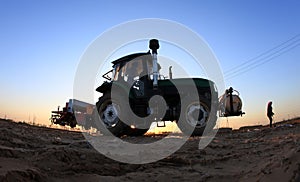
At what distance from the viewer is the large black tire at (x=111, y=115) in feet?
31.1

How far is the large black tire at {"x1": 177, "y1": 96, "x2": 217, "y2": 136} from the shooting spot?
29.3 feet

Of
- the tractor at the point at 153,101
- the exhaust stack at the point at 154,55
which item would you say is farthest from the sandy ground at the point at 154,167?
the exhaust stack at the point at 154,55

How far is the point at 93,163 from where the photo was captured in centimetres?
449

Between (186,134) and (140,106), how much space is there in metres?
1.74

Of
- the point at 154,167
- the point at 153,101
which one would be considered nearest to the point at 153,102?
the point at 153,101

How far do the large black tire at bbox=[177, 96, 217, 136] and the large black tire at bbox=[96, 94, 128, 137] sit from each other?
1908mm

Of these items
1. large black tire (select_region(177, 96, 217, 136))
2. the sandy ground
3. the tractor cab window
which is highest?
the tractor cab window

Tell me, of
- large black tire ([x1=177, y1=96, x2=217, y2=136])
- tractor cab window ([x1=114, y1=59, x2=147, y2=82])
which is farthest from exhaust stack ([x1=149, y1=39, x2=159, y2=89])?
large black tire ([x1=177, y1=96, x2=217, y2=136])

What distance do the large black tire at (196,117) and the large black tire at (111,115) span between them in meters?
1.91

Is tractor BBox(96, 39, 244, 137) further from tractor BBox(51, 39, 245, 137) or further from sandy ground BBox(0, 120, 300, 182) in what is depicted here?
sandy ground BBox(0, 120, 300, 182)

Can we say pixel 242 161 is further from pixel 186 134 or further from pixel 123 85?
pixel 123 85

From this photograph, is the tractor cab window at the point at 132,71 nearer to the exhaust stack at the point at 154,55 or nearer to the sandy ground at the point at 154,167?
the exhaust stack at the point at 154,55

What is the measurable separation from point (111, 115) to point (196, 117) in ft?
9.09

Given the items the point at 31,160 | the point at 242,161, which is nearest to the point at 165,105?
the point at 242,161
